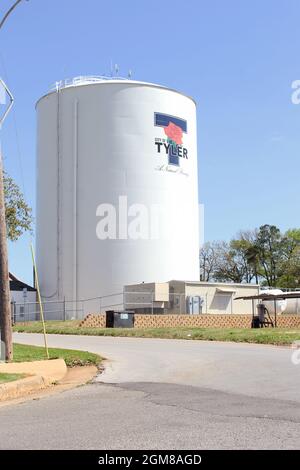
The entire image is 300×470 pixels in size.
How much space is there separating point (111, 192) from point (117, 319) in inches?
640

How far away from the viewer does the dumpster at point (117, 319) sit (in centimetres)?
3622

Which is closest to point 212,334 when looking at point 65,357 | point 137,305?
point 65,357

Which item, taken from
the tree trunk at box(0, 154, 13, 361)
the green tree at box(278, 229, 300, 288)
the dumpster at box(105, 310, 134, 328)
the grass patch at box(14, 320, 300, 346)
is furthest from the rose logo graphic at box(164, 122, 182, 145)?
the tree trunk at box(0, 154, 13, 361)

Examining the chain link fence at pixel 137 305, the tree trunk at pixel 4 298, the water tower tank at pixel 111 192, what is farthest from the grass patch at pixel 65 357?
the water tower tank at pixel 111 192

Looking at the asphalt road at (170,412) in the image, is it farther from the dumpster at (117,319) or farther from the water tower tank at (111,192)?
the water tower tank at (111,192)

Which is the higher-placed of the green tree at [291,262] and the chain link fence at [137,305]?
the green tree at [291,262]

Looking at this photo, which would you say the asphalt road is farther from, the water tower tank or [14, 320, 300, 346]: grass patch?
the water tower tank

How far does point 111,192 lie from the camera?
166ft

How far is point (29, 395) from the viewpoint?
11461 mm

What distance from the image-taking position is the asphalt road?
6918 mm

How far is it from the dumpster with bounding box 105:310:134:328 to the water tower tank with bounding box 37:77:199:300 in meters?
13.0

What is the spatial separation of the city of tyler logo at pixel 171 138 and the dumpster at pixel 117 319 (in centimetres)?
1917
